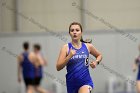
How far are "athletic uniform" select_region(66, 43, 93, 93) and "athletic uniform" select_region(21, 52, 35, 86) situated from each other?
23.2 ft

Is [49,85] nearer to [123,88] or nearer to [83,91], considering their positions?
[123,88]

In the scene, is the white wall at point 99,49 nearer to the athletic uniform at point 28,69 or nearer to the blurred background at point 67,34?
the blurred background at point 67,34

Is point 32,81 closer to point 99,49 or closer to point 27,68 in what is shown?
point 27,68

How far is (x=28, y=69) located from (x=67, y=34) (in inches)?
164

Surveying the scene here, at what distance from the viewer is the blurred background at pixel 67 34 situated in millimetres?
19578

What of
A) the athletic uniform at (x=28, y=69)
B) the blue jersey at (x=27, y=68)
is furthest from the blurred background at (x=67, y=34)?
the blue jersey at (x=27, y=68)

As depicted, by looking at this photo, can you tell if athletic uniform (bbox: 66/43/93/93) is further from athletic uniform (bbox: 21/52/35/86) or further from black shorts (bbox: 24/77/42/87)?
black shorts (bbox: 24/77/42/87)

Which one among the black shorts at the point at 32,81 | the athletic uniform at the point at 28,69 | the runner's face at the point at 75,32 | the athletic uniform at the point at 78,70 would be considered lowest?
the black shorts at the point at 32,81

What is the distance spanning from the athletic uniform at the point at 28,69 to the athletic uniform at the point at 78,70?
707cm

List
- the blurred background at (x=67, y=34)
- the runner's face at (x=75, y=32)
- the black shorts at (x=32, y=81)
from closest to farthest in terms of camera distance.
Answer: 1. the runner's face at (x=75, y=32)
2. the black shorts at (x=32, y=81)
3. the blurred background at (x=67, y=34)

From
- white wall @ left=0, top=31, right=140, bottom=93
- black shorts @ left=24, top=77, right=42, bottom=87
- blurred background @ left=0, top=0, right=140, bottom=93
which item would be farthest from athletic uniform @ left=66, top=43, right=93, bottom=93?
white wall @ left=0, top=31, right=140, bottom=93

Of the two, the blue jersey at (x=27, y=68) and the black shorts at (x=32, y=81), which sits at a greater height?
the blue jersey at (x=27, y=68)

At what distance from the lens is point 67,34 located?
1995cm

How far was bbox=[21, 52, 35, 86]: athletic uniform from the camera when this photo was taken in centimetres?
1578
